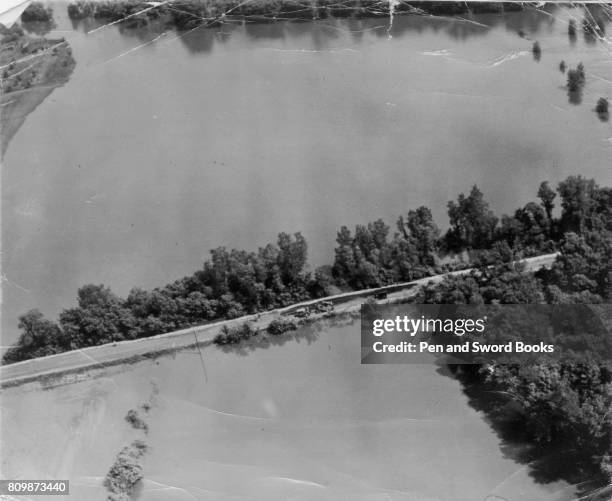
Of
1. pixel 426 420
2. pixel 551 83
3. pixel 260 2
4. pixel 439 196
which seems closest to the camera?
pixel 426 420

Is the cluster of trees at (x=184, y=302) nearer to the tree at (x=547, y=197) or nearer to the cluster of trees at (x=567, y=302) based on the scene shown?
the cluster of trees at (x=567, y=302)

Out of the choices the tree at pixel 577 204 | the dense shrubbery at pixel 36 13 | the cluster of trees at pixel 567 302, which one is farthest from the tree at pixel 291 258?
the dense shrubbery at pixel 36 13

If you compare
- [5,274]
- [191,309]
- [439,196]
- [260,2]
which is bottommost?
[191,309]

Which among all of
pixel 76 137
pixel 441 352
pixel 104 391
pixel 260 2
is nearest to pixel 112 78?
pixel 76 137

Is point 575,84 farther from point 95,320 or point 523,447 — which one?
point 95,320

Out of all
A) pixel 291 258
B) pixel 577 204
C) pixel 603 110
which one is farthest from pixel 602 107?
pixel 291 258

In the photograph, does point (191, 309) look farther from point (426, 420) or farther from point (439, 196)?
point (439, 196)

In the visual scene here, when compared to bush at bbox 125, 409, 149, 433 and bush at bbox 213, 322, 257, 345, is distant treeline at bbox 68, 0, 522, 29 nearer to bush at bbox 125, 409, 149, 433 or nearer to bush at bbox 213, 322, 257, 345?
→ bush at bbox 213, 322, 257, 345
